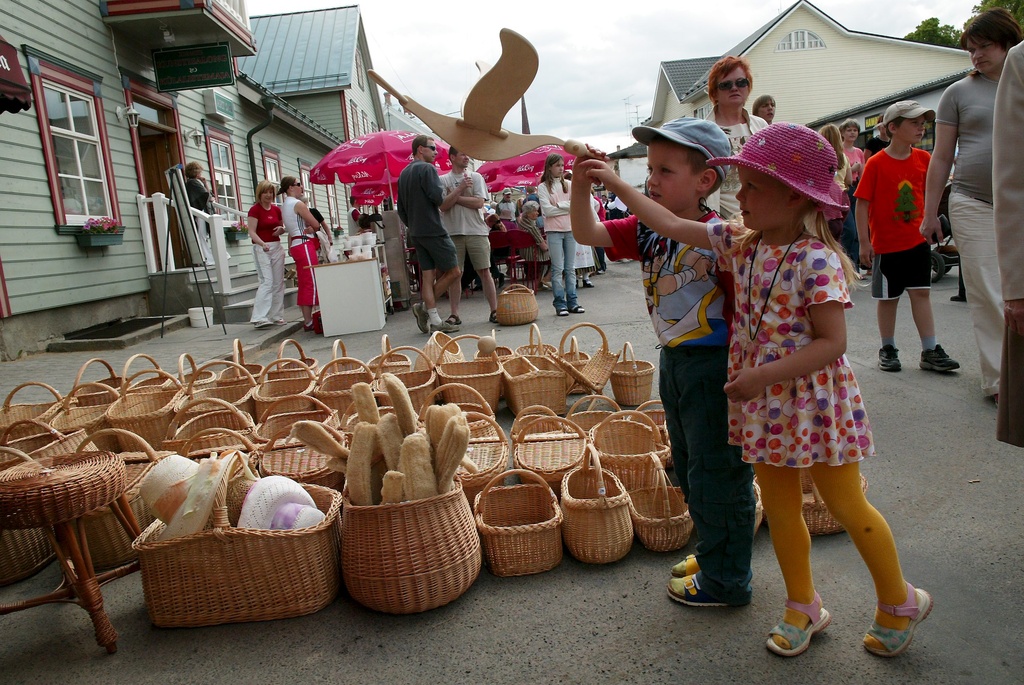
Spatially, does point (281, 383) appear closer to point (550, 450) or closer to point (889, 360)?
point (550, 450)

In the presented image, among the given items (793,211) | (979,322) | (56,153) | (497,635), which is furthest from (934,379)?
(56,153)

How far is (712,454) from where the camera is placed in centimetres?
217

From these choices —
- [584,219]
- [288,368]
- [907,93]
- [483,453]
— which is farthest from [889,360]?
[907,93]

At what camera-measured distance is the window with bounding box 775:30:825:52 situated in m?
32.0

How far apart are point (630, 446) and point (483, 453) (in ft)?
2.53

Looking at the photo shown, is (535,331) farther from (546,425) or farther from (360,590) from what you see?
(360,590)

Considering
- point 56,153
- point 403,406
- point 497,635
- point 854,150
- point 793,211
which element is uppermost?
point 56,153

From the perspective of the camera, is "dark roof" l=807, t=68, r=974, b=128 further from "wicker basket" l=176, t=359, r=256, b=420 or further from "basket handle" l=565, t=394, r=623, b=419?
"wicker basket" l=176, t=359, r=256, b=420

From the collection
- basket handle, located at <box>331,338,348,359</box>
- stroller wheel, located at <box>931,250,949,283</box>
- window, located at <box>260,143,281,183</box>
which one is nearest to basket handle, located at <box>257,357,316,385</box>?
basket handle, located at <box>331,338,348,359</box>

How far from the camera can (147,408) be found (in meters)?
4.18

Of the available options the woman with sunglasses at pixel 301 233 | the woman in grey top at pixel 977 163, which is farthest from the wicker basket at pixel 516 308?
the woman in grey top at pixel 977 163

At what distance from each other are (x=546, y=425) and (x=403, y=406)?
154cm

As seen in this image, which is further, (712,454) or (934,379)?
(934,379)

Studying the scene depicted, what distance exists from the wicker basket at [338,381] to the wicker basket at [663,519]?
6.18 ft
